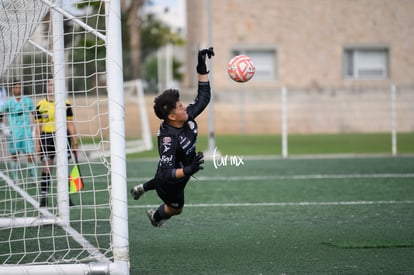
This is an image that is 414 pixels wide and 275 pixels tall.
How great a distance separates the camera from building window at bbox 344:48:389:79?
112ft

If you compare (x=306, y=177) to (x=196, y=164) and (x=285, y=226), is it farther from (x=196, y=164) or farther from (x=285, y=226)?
(x=196, y=164)

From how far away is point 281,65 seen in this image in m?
34.0

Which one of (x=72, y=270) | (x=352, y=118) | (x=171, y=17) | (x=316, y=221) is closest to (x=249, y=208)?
(x=316, y=221)

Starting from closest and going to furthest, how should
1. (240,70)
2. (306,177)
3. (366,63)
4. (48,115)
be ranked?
(240,70) < (48,115) < (306,177) < (366,63)

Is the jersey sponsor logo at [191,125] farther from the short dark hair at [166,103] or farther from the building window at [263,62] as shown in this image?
the building window at [263,62]

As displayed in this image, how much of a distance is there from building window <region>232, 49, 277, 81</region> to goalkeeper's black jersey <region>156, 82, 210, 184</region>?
2643cm

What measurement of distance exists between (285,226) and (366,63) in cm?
2644

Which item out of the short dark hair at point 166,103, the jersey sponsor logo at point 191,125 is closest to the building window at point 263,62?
the jersey sponsor logo at point 191,125

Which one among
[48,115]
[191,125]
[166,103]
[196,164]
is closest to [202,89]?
[191,125]

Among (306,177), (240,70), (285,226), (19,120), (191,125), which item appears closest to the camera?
(191,125)

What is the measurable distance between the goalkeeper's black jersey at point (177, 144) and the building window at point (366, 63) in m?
27.6

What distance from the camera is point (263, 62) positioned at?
112 ft

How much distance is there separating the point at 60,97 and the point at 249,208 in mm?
3446

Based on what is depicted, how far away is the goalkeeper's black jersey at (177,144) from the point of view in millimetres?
7297
